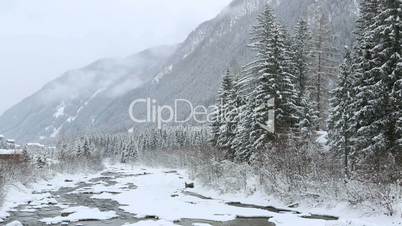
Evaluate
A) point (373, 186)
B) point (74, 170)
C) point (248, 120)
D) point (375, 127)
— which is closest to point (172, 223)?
point (373, 186)

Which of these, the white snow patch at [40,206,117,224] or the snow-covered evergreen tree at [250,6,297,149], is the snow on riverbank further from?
the snow-covered evergreen tree at [250,6,297,149]

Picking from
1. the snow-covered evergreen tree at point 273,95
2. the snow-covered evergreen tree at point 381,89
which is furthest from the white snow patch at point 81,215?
the snow-covered evergreen tree at point 381,89

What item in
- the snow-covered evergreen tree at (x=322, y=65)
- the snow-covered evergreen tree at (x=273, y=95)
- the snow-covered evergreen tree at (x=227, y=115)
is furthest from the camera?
A: the snow-covered evergreen tree at (x=322, y=65)

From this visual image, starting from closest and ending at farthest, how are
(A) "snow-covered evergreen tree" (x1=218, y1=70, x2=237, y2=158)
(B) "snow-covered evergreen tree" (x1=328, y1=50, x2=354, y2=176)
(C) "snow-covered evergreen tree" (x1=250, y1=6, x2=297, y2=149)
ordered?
(B) "snow-covered evergreen tree" (x1=328, y1=50, x2=354, y2=176), (C) "snow-covered evergreen tree" (x1=250, y1=6, x2=297, y2=149), (A) "snow-covered evergreen tree" (x1=218, y1=70, x2=237, y2=158)

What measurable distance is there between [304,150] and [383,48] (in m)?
7.95

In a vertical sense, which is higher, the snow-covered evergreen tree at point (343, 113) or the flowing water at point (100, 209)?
the snow-covered evergreen tree at point (343, 113)

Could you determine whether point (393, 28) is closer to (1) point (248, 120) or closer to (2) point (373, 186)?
(2) point (373, 186)

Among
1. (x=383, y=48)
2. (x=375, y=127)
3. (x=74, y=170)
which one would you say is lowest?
(x=74, y=170)

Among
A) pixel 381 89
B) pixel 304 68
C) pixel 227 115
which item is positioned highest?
pixel 304 68

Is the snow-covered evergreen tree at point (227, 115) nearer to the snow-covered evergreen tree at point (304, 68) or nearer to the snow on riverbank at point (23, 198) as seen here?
the snow-covered evergreen tree at point (304, 68)

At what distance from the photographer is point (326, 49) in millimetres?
58281

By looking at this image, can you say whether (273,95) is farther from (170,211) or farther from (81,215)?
(81,215)

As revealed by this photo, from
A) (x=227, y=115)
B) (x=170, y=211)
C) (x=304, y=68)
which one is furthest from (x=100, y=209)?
(x=304, y=68)

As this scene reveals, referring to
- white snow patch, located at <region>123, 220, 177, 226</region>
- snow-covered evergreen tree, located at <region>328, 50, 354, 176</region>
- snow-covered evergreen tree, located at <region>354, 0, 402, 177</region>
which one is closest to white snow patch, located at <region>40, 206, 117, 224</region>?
white snow patch, located at <region>123, 220, 177, 226</region>
